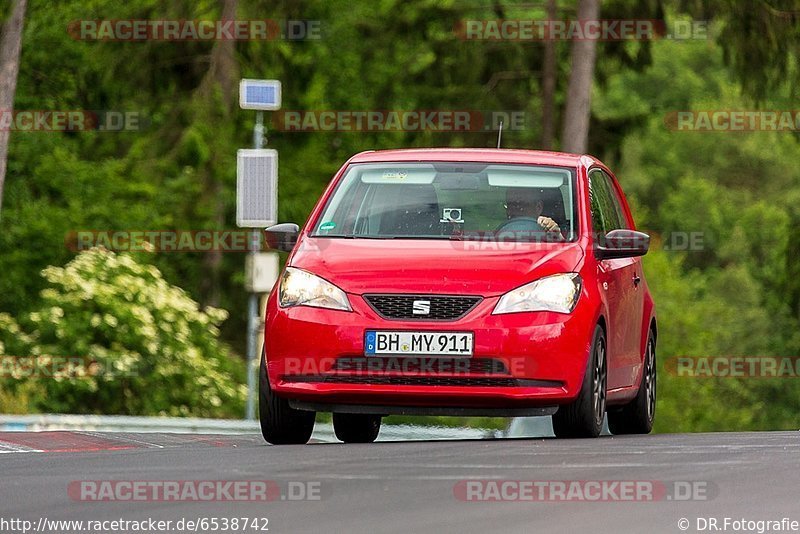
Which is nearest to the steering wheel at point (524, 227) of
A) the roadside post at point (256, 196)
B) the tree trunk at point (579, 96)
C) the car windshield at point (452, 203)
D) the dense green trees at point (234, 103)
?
the car windshield at point (452, 203)

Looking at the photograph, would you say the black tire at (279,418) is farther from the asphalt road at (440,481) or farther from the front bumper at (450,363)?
the front bumper at (450,363)

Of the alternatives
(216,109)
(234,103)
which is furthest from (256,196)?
(234,103)

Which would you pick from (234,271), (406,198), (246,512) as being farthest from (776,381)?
(246,512)

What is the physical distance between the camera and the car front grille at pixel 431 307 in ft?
40.1

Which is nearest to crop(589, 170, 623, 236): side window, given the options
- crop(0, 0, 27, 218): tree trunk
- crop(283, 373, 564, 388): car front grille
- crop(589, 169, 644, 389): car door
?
crop(589, 169, 644, 389): car door

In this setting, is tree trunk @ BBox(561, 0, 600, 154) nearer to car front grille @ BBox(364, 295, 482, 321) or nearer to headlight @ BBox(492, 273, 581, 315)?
headlight @ BBox(492, 273, 581, 315)

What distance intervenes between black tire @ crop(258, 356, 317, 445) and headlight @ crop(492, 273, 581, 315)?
1.52 meters

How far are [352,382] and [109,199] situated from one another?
26694 millimetres

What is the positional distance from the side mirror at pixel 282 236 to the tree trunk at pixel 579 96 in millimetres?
16220

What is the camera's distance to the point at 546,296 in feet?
40.6

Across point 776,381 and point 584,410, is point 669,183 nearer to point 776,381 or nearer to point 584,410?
point 776,381

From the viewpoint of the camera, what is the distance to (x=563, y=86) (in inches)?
1455

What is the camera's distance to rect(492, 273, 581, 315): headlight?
40.2ft

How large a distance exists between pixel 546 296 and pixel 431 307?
2.31 ft
